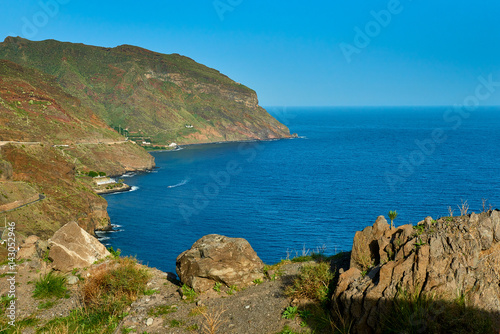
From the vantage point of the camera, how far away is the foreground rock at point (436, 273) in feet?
42.3

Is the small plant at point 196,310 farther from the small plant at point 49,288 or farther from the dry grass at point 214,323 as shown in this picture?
the small plant at point 49,288

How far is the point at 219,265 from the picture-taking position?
1847cm

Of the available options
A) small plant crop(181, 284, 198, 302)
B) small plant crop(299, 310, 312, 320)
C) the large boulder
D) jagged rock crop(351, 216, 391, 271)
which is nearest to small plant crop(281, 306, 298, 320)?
small plant crop(299, 310, 312, 320)

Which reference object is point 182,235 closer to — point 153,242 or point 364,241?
point 153,242

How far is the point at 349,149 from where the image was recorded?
18638 centimetres

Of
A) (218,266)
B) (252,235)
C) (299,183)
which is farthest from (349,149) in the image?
(218,266)

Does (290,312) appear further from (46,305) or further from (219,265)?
(46,305)

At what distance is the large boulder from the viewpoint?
1827 cm

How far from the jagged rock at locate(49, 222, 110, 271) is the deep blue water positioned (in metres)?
26.2

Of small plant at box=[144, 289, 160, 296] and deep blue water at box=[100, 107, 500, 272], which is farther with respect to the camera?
deep blue water at box=[100, 107, 500, 272]

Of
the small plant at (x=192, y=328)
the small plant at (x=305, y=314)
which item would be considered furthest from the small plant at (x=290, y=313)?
the small plant at (x=192, y=328)

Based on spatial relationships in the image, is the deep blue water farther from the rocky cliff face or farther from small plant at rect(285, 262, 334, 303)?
small plant at rect(285, 262, 334, 303)

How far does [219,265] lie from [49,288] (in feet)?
24.1

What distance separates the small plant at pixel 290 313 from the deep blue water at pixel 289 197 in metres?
29.1
